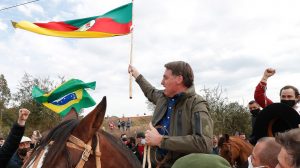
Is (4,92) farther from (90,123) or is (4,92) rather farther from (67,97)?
(90,123)

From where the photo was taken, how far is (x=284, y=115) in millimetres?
3551

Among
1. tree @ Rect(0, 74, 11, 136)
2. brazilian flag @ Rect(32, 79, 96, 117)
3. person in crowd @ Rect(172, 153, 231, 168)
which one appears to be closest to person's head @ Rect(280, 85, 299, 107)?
person in crowd @ Rect(172, 153, 231, 168)

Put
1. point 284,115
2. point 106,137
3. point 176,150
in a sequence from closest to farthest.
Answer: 1. point 106,137
2. point 176,150
3. point 284,115

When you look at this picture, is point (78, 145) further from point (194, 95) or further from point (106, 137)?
point (194, 95)

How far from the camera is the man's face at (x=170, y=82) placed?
11.0ft

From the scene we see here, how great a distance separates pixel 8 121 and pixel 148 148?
59.2m

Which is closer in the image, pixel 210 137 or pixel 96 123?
pixel 96 123

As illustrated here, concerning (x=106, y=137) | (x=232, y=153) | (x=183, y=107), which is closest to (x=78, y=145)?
(x=106, y=137)

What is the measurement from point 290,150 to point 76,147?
1.34 metres

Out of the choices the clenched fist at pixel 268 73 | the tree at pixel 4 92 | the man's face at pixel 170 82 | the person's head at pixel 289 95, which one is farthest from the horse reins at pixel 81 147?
the tree at pixel 4 92

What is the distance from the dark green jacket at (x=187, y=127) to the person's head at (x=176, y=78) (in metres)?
0.07

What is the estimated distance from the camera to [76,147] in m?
2.48

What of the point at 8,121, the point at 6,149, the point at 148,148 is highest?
the point at 148,148

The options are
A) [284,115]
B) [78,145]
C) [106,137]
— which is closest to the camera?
[78,145]
